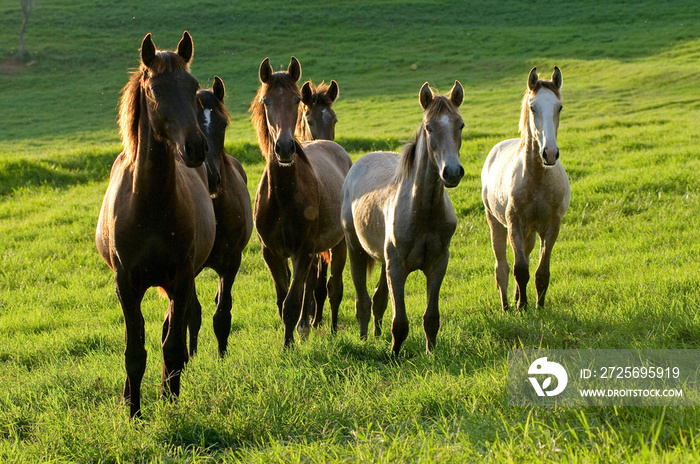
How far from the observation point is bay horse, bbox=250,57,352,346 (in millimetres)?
6273

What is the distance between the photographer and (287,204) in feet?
22.2

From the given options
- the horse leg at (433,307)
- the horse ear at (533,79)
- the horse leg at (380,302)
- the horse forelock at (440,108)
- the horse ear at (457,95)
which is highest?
the horse ear at (533,79)

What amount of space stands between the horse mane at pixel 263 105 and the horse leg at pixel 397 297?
6.27 ft

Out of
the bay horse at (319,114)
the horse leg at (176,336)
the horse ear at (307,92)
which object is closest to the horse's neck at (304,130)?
the bay horse at (319,114)

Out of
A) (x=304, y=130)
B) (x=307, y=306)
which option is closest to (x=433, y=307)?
(x=307, y=306)

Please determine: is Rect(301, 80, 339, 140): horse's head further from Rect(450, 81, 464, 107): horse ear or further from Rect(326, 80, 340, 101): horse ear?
Rect(450, 81, 464, 107): horse ear

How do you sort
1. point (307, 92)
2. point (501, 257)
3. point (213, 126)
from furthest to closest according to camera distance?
point (307, 92), point (501, 257), point (213, 126)


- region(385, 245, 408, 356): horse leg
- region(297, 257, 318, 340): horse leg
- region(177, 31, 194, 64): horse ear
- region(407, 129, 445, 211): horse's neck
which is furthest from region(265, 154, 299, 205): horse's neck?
region(177, 31, 194, 64): horse ear

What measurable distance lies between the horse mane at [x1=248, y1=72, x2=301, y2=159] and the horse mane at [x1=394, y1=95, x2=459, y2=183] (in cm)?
131

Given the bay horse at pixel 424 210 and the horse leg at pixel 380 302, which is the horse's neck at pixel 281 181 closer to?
the bay horse at pixel 424 210

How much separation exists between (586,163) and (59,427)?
1253 cm

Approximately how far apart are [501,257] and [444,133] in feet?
10.1

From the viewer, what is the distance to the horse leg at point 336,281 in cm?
758

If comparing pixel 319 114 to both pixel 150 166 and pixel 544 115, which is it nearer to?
pixel 544 115
